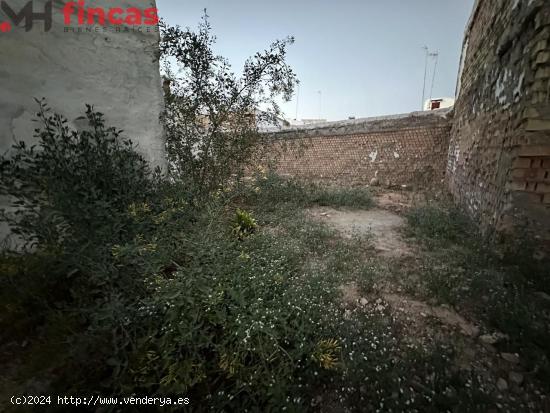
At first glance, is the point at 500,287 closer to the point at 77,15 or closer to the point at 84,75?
the point at 84,75

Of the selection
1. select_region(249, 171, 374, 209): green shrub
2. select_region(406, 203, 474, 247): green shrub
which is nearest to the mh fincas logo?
select_region(249, 171, 374, 209): green shrub

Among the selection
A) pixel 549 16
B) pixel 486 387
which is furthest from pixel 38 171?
pixel 549 16

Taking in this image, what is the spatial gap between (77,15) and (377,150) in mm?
8443

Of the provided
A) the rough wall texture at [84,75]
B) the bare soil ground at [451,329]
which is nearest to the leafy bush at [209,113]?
the rough wall texture at [84,75]

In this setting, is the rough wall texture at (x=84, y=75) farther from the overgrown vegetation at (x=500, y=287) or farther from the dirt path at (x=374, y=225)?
the overgrown vegetation at (x=500, y=287)

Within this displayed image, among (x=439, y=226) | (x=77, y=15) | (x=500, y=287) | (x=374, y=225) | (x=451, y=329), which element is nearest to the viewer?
(x=451, y=329)

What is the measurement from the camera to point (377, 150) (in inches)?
349

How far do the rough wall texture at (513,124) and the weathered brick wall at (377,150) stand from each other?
3566mm

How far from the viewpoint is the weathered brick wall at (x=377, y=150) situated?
7.57 m

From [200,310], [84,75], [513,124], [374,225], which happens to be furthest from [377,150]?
[200,310]

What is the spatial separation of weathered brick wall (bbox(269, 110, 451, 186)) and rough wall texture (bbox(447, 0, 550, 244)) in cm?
357

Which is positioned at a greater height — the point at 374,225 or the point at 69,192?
the point at 69,192

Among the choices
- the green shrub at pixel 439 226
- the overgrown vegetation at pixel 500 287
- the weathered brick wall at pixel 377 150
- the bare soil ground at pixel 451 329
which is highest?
the weathered brick wall at pixel 377 150

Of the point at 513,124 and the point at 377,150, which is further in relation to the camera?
the point at 377,150
